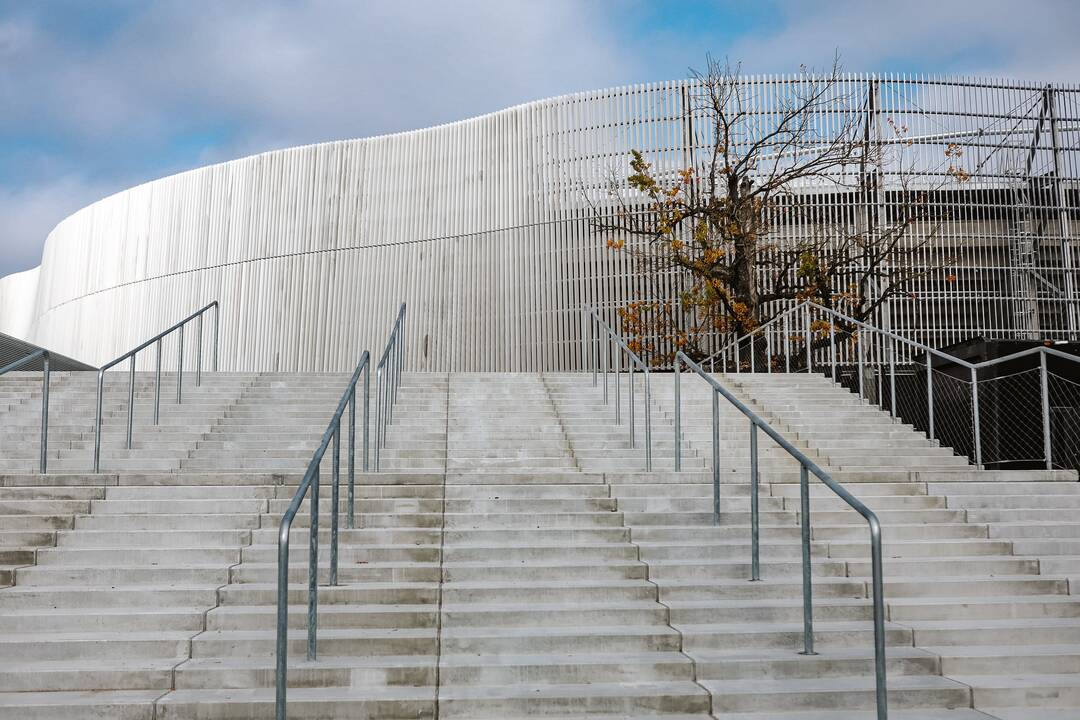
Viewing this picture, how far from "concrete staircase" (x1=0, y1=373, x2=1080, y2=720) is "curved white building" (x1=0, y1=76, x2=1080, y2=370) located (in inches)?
368

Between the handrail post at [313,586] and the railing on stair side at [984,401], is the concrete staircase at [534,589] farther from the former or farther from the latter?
the railing on stair side at [984,401]

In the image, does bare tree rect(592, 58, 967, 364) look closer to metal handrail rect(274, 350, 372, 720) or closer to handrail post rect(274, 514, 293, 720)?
metal handrail rect(274, 350, 372, 720)

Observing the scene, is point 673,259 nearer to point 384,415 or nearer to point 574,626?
point 384,415

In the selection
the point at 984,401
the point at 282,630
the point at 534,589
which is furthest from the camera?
the point at 984,401

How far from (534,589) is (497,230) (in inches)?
563

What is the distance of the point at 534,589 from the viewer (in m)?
5.71

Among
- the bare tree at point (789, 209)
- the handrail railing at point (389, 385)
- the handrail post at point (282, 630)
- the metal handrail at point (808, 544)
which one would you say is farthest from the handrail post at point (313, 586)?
the bare tree at point (789, 209)

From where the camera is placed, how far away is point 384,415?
9555mm

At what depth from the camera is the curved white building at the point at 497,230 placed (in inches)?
669

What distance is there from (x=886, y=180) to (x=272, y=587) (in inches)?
570

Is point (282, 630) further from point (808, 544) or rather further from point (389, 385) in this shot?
point (389, 385)

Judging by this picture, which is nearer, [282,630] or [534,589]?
[282,630]


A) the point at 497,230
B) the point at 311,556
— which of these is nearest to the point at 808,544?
the point at 311,556

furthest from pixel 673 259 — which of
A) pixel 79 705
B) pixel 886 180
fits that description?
pixel 79 705
